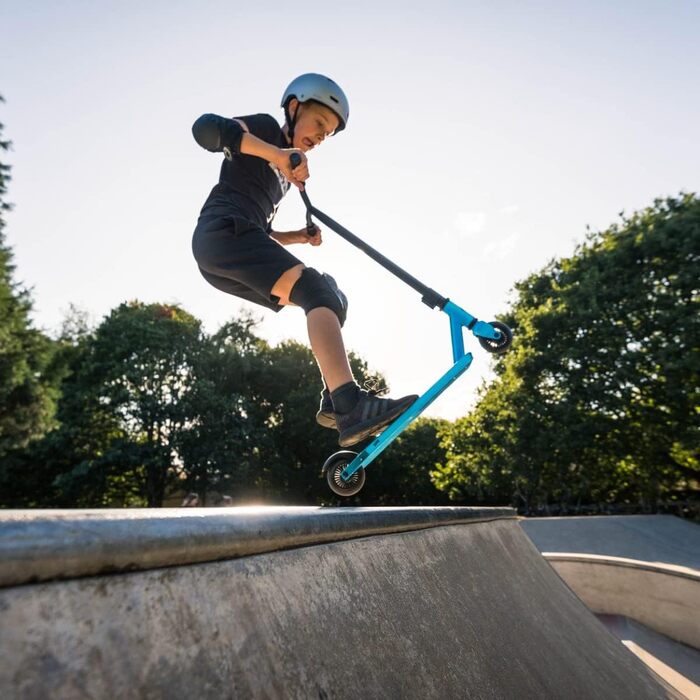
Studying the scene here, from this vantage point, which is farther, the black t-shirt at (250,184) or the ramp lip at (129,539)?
the black t-shirt at (250,184)

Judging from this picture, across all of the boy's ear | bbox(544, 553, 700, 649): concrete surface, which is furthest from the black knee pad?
bbox(544, 553, 700, 649): concrete surface

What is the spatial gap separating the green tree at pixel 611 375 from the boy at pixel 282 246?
16.3m

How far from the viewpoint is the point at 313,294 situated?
2.75m

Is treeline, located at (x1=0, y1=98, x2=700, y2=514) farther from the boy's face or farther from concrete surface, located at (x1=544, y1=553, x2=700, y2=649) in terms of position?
the boy's face

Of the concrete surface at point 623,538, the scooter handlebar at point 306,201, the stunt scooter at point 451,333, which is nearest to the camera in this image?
the scooter handlebar at point 306,201

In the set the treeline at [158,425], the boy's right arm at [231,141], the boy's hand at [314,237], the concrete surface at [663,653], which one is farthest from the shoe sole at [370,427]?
the treeline at [158,425]

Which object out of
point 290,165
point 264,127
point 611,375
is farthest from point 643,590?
point 611,375

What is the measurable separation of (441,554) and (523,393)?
18889mm

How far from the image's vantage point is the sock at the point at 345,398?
2709 millimetres

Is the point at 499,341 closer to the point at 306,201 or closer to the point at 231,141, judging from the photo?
the point at 306,201

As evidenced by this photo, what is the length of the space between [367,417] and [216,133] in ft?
5.93

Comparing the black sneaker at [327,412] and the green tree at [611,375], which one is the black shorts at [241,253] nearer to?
the black sneaker at [327,412]

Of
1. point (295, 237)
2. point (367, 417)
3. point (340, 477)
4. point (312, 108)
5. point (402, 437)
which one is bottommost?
point (402, 437)

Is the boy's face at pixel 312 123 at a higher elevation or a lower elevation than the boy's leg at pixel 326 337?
higher
